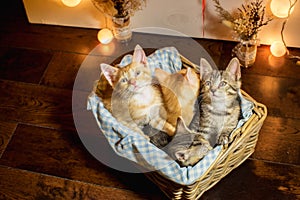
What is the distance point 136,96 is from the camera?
1350mm

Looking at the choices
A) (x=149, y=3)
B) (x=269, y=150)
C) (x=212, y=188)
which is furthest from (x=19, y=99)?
(x=269, y=150)

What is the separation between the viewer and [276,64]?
1771 millimetres

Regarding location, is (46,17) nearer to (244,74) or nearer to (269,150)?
(244,74)

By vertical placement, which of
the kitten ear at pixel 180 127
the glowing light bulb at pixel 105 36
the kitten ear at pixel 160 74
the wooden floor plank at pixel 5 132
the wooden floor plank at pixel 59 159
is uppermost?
the kitten ear at pixel 160 74

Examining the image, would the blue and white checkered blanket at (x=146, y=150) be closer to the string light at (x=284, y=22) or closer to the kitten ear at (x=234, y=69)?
the kitten ear at (x=234, y=69)

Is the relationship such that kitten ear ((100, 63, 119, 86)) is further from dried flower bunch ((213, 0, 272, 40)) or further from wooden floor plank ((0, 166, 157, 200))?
dried flower bunch ((213, 0, 272, 40))

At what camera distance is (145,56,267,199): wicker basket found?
1272mm

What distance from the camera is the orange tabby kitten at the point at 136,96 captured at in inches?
52.2

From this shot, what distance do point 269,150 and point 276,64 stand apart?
0.41 meters

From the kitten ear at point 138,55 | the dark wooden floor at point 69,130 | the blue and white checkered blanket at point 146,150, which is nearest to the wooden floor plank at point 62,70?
the dark wooden floor at point 69,130

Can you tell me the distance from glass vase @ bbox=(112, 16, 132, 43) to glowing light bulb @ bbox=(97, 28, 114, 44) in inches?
1.2

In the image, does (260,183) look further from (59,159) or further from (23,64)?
(23,64)

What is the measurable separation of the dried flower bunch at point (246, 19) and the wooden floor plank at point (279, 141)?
34 centimetres

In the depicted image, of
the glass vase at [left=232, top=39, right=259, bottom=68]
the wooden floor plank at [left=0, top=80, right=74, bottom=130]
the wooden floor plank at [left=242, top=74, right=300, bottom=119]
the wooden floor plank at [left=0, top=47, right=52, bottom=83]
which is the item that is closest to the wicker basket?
the wooden floor plank at [left=242, top=74, right=300, bottom=119]
